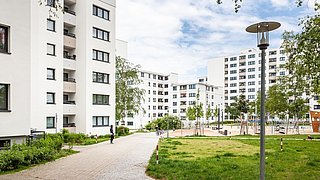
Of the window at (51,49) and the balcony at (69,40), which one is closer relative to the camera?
the window at (51,49)

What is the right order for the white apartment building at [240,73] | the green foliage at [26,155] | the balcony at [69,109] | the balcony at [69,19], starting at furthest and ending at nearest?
the white apartment building at [240,73] → the balcony at [69,19] → the balcony at [69,109] → the green foliage at [26,155]

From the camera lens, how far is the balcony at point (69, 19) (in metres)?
35.4

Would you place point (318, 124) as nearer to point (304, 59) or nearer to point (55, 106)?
point (304, 59)

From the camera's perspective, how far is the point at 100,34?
37906 millimetres

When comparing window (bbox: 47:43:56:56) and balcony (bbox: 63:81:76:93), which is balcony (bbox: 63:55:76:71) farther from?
window (bbox: 47:43:56:56)

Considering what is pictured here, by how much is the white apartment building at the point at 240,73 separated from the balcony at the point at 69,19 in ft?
297

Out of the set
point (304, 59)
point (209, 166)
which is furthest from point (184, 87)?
point (209, 166)

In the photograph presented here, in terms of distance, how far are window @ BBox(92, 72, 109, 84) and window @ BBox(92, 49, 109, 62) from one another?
164 centimetres

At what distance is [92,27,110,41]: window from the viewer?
3713 centimetres

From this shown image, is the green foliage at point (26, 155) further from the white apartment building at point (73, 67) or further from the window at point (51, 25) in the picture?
the window at point (51, 25)

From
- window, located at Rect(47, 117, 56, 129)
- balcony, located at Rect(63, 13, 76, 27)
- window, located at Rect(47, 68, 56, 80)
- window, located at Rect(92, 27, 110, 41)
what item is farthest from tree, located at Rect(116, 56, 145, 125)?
window, located at Rect(47, 68, 56, 80)

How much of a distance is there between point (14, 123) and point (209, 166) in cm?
929

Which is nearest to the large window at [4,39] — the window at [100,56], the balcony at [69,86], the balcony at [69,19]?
the balcony at [69,86]

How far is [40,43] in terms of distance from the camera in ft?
104
